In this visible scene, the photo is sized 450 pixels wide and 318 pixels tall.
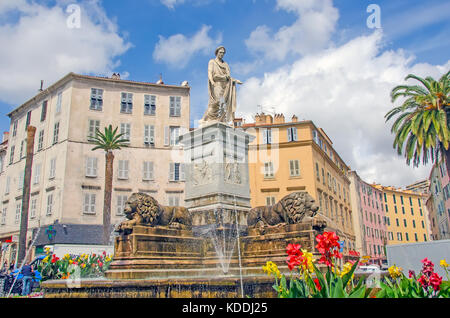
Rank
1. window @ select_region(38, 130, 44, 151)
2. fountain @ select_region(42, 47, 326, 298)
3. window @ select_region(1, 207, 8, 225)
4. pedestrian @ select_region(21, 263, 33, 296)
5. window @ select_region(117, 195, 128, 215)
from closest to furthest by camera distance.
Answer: fountain @ select_region(42, 47, 326, 298) → pedestrian @ select_region(21, 263, 33, 296) → window @ select_region(117, 195, 128, 215) → window @ select_region(38, 130, 44, 151) → window @ select_region(1, 207, 8, 225)

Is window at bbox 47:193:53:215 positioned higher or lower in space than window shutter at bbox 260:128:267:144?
lower

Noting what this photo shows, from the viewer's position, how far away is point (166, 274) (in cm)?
784

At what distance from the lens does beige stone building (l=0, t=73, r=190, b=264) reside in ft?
127

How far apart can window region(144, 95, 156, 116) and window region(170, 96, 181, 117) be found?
1945mm

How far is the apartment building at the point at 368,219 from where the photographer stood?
66.8m

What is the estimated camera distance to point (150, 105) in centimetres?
4441

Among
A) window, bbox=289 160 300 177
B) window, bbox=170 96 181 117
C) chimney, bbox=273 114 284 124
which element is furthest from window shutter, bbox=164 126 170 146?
window, bbox=289 160 300 177

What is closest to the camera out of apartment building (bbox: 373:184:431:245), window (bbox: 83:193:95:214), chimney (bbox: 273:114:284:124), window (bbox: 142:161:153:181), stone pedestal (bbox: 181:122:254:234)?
stone pedestal (bbox: 181:122:254:234)

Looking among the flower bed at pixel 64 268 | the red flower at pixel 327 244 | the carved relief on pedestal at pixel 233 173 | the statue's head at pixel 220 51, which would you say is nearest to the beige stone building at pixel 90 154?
the flower bed at pixel 64 268

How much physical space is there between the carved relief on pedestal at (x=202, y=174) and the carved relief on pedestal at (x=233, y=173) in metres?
0.46

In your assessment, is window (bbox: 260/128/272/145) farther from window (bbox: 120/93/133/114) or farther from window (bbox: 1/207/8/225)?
window (bbox: 1/207/8/225)
